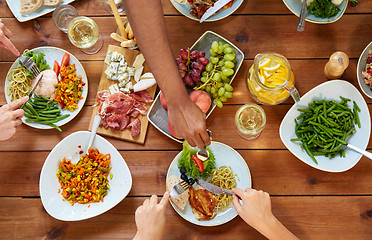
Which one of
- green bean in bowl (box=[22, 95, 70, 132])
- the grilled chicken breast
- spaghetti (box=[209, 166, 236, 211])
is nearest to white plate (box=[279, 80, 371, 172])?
spaghetti (box=[209, 166, 236, 211])

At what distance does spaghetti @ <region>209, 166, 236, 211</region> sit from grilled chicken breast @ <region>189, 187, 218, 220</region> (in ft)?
0.11

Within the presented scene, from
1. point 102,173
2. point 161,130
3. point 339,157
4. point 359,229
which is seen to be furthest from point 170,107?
point 359,229

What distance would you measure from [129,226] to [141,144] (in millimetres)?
419

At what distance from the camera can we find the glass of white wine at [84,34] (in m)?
1.78

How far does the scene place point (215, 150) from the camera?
1.72m

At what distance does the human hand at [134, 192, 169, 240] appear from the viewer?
61.4 inches

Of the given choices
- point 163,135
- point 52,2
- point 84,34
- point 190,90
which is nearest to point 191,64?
point 190,90

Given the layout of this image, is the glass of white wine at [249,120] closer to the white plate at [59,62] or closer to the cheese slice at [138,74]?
the cheese slice at [138,74]

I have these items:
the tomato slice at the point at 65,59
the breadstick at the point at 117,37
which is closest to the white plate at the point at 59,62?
the tomato slice at the point at 65,59

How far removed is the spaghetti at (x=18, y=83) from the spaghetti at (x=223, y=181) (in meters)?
1.06

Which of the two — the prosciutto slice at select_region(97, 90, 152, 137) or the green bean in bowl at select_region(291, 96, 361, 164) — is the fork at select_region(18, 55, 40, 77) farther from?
the green bean in bowl at select_region(291, 96, 361, 164)

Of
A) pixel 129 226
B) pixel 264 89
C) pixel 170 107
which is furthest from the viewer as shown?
pixel 129 226

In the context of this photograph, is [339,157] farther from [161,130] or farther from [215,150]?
[161,130]

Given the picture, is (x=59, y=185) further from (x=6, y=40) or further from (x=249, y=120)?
(x=249, y=120)
